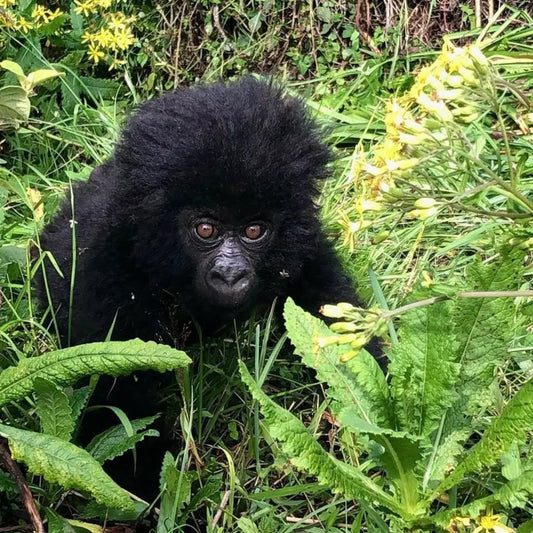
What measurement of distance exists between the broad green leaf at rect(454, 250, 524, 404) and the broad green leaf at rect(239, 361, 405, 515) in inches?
18.0

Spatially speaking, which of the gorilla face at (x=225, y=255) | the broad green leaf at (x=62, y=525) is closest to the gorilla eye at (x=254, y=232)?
the gorilla face at (x=225, y=255)

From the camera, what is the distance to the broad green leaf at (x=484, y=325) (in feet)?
8.43

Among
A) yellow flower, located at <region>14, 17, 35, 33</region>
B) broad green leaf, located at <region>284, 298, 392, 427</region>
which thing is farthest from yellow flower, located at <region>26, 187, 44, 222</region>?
broad green leaf, located at <region>284, 298, 392, 427</region>

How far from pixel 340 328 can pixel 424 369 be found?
0.79m

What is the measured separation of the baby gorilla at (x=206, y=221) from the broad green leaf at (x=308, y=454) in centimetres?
79

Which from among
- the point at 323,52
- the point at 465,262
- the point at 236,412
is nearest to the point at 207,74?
the point at 323,52

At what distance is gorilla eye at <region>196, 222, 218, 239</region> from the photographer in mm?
3213

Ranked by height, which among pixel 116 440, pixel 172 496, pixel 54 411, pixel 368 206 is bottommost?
pixel 172 496

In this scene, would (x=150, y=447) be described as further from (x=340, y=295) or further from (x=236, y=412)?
(x=340, y=295)

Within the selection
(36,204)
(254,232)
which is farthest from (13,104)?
(254,232)

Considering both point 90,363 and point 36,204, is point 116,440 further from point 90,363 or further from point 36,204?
point 36,204

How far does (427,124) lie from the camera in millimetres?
1986

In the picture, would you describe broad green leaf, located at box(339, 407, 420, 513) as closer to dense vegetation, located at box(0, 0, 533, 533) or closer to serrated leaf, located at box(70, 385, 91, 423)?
dense vegetation, located at box(0, 0, 533, 533)

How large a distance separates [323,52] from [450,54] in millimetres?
3468
